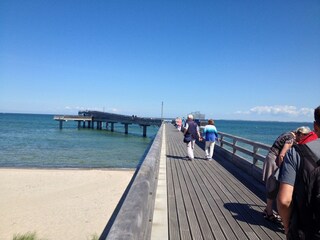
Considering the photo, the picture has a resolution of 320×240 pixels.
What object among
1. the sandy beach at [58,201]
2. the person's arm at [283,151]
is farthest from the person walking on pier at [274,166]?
the sandy beach at [58,201]

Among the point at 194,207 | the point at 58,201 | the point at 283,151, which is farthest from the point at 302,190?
the point at 58,201

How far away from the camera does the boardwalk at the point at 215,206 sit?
4.15m

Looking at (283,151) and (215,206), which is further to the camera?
(215,206)

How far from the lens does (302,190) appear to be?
6.23 feet

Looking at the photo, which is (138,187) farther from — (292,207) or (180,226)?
(180,226)

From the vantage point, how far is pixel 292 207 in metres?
2.07

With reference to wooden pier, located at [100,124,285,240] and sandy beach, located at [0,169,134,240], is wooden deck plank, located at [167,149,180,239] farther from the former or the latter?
sandy beach, located at [0,169,134,240]

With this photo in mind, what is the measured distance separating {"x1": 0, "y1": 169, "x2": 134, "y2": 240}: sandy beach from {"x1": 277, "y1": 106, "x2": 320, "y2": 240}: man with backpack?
7306mm

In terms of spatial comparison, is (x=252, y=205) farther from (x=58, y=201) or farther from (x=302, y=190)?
(x=58, y=201)

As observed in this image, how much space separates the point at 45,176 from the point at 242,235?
506 inches

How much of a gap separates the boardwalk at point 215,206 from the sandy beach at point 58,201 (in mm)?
3372

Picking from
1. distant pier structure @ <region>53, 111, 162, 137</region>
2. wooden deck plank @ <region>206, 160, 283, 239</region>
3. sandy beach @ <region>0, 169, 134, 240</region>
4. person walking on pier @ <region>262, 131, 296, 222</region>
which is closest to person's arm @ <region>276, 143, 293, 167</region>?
person walking on pier @ <region>262, 131, 296, 222</region>

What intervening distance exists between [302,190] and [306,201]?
3.0 inches

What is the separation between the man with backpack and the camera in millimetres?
1821
